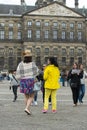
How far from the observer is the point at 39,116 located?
536 inches

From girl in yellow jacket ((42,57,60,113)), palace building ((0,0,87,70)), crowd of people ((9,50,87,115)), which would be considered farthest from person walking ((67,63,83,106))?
palace building ((0,0,87,70))

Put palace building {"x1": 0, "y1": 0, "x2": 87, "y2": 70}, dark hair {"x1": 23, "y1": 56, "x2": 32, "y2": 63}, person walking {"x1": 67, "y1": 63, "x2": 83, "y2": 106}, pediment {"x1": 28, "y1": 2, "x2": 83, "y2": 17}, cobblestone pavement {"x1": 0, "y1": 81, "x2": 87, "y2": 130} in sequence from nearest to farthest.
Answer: cobblestone pavement {"x1": 0, "y1": 81, "x2": 87, "y2": 130} → dark hair {"x1": 23, "y1": 56, "x2": 32, "y2": 63} → person walking {"x1": 67, "y1": 63, "x2": 83, "y2": 106} → palace building {"x1": 0, "y1": 0, "x2": 87, "y2": 70} → pediment {"x1": 28, "y1": 2, "x2": 83, "y2": 17}

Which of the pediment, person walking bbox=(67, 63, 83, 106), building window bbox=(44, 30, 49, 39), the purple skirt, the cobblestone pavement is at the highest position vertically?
the purple skirt

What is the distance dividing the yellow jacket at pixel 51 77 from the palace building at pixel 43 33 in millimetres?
78699

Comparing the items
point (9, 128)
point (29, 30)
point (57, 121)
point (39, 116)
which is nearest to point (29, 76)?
point (39, 116)

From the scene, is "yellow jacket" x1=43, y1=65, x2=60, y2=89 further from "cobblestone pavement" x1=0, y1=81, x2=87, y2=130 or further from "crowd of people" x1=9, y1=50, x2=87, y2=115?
"cobblestone pavement" x1=0, y1=81, x2=87, y2=130

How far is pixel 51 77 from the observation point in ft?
49.0

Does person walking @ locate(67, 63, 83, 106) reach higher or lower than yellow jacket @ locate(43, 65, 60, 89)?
lower

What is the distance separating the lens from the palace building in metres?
94.3

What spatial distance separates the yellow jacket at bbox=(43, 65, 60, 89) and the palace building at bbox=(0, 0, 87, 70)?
78.7 metres

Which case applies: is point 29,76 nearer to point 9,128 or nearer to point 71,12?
point 9,128

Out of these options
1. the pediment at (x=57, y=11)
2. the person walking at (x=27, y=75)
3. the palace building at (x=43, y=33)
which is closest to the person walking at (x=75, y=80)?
the person walking at (x=27, y=75)

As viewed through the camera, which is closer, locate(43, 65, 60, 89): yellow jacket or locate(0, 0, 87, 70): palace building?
locate(43, 65, 60, 89): yellow jacket

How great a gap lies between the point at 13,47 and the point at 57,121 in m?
82.9
